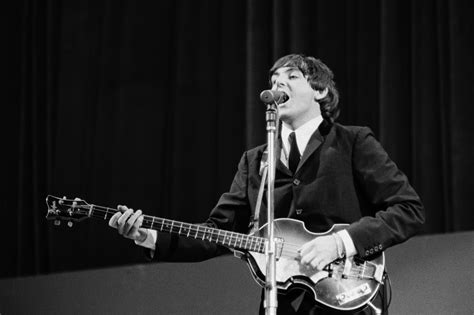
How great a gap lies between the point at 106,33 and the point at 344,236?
2.73m

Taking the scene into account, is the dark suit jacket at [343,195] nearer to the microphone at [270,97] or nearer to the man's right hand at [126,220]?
the man's right hand at [126,220]

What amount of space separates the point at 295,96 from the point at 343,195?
476mm

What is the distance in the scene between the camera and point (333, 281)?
2682 millimetres

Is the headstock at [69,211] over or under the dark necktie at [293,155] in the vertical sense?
under

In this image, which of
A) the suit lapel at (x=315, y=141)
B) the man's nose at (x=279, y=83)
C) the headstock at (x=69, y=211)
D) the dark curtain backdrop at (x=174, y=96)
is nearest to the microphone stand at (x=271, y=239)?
the suit lapel at (x=315, y=141)

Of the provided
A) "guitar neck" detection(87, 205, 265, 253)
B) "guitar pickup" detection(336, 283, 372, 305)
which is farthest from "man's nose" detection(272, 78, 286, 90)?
"guitar pickup" detection(336, 283, 372, 305)

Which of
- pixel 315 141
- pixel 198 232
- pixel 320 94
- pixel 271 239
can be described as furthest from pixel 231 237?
pixel 320 94

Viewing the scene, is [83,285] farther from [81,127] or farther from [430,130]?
[430,130]

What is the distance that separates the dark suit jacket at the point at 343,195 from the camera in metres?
2.75

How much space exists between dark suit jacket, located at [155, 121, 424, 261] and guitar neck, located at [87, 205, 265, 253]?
10 cm

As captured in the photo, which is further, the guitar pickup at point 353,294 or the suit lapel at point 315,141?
the suit lapel at point 315,141

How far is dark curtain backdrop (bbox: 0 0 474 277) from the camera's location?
3.99 metres

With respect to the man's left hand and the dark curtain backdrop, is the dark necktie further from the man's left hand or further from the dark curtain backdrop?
the dark curtain backdrop

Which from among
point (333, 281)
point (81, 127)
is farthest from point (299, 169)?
point (81, 127)
